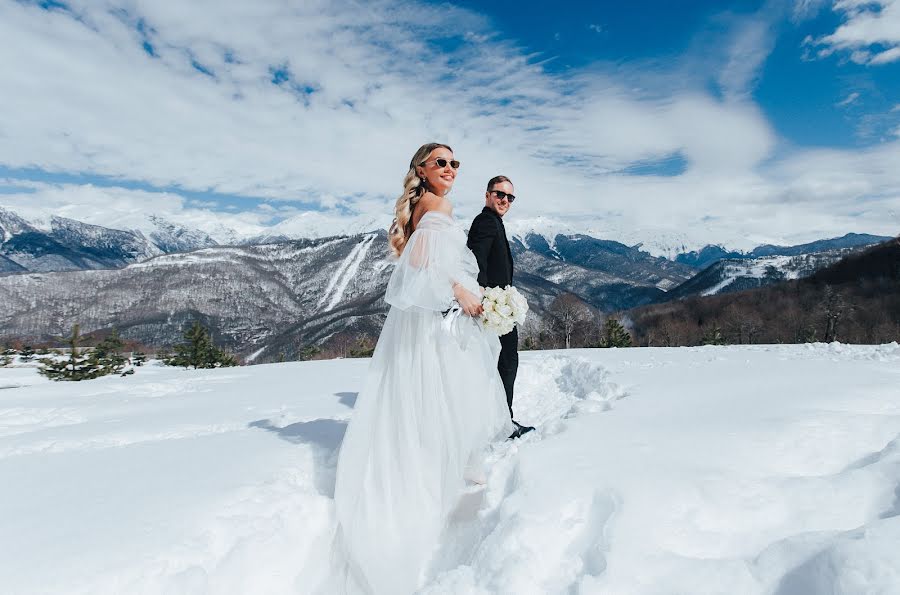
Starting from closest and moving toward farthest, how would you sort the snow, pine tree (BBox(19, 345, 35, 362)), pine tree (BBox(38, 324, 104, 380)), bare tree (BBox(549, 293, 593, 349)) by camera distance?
1. the snow
2. pine tree (BBox(38, 324, 104, 380))
3. pine tree (BBox(19, 345, 35, 362))
4. bare tree (BBox(549, 293, 593, 349))

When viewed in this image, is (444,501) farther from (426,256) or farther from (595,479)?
(426,256)

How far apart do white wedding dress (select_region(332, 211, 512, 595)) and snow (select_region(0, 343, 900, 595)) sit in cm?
29

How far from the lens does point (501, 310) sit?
3.79 metres

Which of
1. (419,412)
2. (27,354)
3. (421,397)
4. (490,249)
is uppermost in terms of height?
(490,249)

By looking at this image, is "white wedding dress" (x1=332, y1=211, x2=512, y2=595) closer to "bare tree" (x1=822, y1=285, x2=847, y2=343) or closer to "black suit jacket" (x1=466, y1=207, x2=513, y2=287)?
"black suit jacket" (x1=466, y1=207, x2=513, y2=287)

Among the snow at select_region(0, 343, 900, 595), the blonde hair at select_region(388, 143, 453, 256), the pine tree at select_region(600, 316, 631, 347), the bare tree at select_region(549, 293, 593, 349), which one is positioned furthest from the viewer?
the bare tree at select_region(549, 293, 593, 349)

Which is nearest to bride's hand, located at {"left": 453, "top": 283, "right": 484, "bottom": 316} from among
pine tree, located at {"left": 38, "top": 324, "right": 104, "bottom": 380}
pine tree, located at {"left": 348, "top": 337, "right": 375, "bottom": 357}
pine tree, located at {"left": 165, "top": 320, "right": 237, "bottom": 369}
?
pine tree, located at {"left": 38, "top": 324, "right": 104, "bottom": 380}

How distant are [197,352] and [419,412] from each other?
38504 mm

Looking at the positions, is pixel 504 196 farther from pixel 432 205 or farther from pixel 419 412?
pixel 419 412

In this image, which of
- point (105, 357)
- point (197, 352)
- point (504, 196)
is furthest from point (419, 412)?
point (197, 352)

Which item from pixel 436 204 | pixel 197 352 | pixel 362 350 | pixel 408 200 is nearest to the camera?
pixel 436 204

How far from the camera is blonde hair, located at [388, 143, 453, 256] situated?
4043 millimetres

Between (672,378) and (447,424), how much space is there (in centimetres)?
525

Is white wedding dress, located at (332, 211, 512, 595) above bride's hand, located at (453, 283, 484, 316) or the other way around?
the other way around
